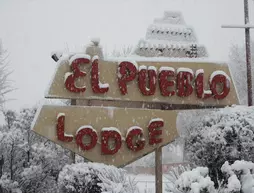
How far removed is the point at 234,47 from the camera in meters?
28.3

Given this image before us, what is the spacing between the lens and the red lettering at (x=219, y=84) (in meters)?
11.0

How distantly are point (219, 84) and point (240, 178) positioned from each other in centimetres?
604

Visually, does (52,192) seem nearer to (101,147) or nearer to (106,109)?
(101,147)

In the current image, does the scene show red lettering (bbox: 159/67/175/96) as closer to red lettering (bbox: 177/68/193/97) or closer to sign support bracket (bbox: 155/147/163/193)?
red lettering (bbox: 177/68/193/97)

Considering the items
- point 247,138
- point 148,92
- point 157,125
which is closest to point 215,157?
point 247,138

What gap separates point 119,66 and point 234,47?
2009 centimetres

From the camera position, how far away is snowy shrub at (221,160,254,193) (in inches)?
196

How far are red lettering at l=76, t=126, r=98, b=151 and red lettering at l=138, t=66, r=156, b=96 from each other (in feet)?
6.20

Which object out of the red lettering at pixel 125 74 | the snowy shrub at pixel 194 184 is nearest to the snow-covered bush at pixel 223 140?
the red lettering at pixel 125 74

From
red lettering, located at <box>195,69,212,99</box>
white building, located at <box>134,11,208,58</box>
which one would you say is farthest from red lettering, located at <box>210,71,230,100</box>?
white building, located at <box>134,11,208,58</box>

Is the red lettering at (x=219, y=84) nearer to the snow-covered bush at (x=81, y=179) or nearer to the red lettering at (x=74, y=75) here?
the red lettering at (x=74, y=75)

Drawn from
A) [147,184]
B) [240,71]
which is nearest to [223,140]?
[147,184]

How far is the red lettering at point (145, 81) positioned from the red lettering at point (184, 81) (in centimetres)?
79

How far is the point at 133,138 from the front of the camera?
1023 cm
